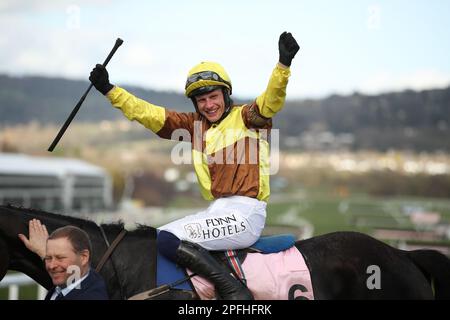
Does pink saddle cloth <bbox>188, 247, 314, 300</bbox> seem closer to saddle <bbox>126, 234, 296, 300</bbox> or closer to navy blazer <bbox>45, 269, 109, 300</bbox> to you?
saddle <bbox>126, 234, 296, 300</bbox>

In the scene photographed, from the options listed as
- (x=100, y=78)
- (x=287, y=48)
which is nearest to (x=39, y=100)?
(x=100, y=78)

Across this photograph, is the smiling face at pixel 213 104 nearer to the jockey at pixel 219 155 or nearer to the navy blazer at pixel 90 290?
the jockey at pixel 219 155

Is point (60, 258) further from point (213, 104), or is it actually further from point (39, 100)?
point (39, 100)

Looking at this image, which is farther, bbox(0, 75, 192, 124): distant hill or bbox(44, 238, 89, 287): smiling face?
bbox(0, 75, 192, 124): distant hill

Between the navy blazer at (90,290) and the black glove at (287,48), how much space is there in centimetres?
166

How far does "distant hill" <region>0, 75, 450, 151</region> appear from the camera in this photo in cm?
7938

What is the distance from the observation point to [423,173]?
83625 mm

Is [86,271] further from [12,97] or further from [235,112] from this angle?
[12,97]

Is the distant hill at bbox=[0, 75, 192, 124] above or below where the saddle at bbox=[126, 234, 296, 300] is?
above

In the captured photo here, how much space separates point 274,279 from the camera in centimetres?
378

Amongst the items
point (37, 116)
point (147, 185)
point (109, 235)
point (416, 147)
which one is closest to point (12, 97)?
point (37, 116)

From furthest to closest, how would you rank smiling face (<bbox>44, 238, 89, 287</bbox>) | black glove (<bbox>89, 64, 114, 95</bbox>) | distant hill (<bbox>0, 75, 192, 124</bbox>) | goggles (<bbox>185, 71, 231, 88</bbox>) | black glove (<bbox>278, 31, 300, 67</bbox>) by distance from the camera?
distant hill (<bbox>0, 75, 192, 124</bbox>), black glove (<bbox>89, 64, 114, 95</bbox>), goggles (<bbox>185, 71, 231, 88</bbox>), black glove (<bbox>278, 31, 300, 67</bbox>), smiling face (<bbox>44, 238, 89, 287</bbox>)

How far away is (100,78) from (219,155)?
3.15ft

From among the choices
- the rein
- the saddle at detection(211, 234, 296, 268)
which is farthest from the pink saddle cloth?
the rein
